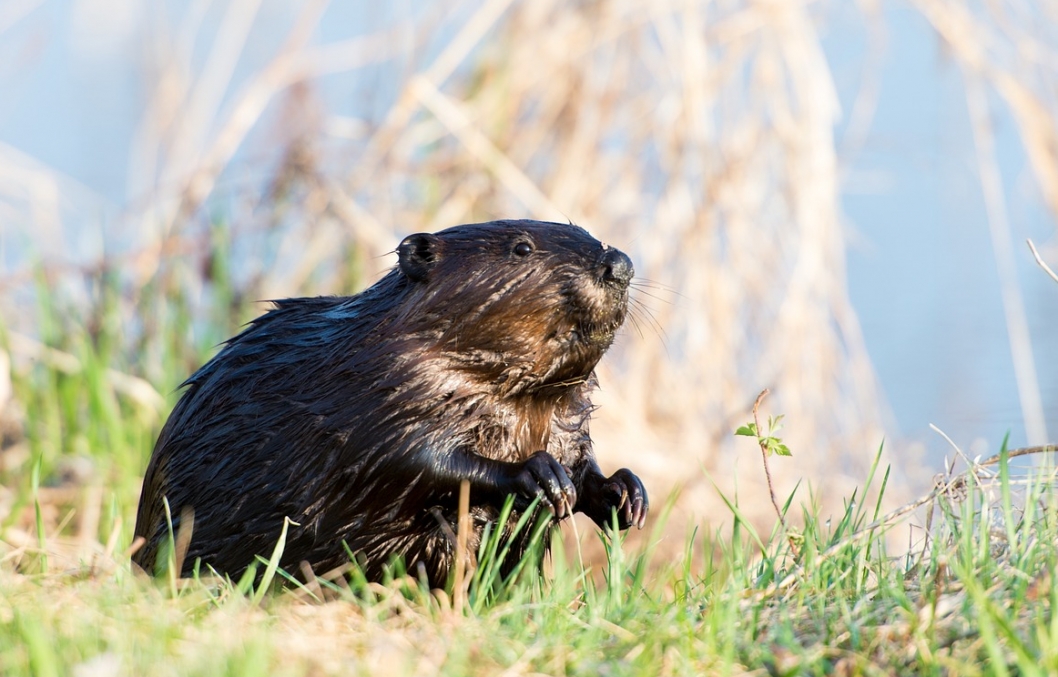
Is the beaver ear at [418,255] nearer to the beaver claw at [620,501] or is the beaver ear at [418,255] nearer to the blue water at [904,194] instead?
the beaver claw at [620,501]

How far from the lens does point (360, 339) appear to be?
264 cm

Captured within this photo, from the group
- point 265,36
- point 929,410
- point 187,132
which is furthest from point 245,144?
point 929,410

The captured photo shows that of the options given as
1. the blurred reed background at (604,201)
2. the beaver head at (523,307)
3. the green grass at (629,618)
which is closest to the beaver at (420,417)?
the beaver head at (523,307)

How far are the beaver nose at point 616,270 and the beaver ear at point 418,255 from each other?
13.4 inches

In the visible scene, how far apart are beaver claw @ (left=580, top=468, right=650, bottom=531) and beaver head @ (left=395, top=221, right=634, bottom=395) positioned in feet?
0.71

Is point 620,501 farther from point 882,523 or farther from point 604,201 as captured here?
point 604,201

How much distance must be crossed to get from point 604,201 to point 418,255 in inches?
119

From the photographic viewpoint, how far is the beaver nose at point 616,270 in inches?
102

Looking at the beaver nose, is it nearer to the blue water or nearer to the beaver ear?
the beaver ear

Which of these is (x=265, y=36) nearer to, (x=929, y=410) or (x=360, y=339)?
(x=929, y=410)

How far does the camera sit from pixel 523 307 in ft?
8.50

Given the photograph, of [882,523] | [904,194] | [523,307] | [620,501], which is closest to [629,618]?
[882,523]

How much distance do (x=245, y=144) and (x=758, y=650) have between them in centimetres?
703

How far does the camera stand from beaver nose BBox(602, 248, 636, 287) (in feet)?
8.50
